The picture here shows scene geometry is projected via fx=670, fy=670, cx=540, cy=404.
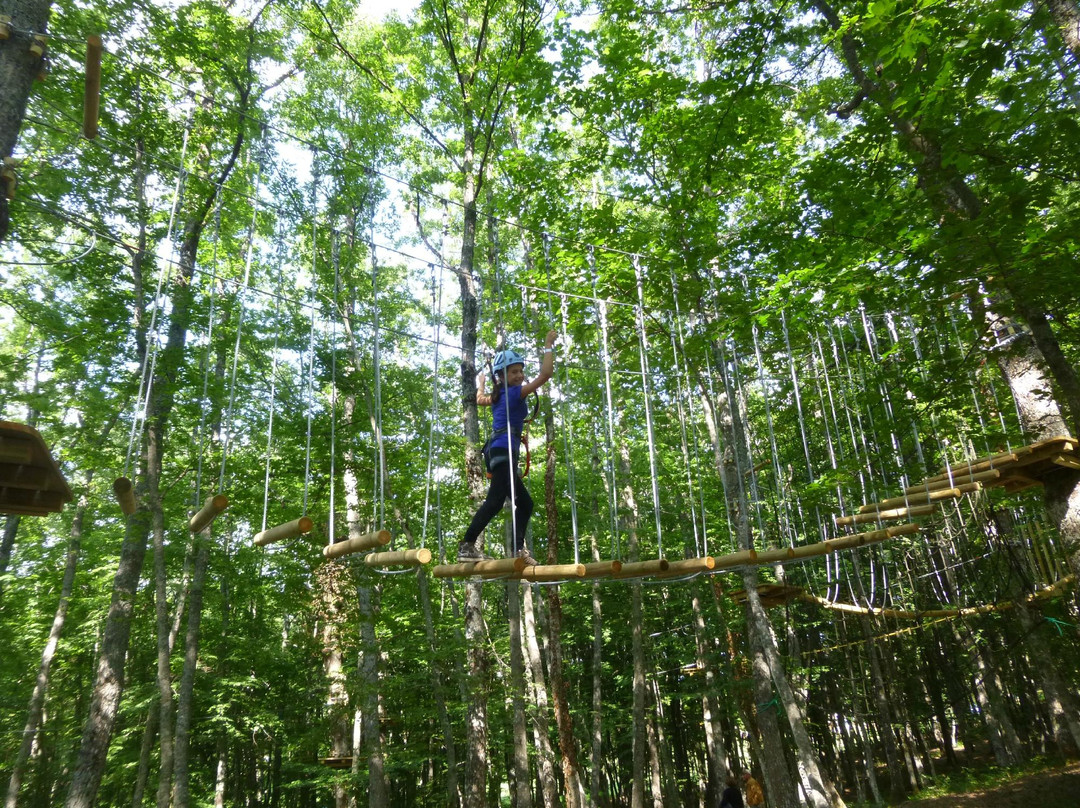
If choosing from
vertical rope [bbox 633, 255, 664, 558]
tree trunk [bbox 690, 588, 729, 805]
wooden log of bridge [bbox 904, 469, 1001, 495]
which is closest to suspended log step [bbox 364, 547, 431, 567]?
vertical rope [bbox 633, 255, 664, 558]

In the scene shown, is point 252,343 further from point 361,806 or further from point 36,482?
point 361,806

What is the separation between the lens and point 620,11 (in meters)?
5.33

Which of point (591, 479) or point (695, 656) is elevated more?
point (591, 479)

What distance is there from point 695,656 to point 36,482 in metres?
10.8

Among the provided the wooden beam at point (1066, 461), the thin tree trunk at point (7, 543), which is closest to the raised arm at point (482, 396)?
the wooden beam at point (1066, 461)

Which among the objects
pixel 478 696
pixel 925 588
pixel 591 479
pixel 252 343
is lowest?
pixel 478 696

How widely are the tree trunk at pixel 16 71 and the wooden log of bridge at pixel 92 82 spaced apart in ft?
1.74

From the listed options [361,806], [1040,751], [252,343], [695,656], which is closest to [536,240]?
[252,343]

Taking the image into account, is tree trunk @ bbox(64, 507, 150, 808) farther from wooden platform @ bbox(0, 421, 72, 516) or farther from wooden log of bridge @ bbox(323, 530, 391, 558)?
wooden log of bridge @ bbox(323, 530, 391, 558)

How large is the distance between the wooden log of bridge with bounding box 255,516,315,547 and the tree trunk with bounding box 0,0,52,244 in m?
1.86

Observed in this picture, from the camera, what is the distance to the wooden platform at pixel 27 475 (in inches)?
109

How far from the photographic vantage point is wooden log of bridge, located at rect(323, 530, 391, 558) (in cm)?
271

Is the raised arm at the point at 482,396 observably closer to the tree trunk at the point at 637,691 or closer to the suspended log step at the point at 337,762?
the tree trunk at the point at 637,691

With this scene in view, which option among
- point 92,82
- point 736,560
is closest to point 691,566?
point 736,560
